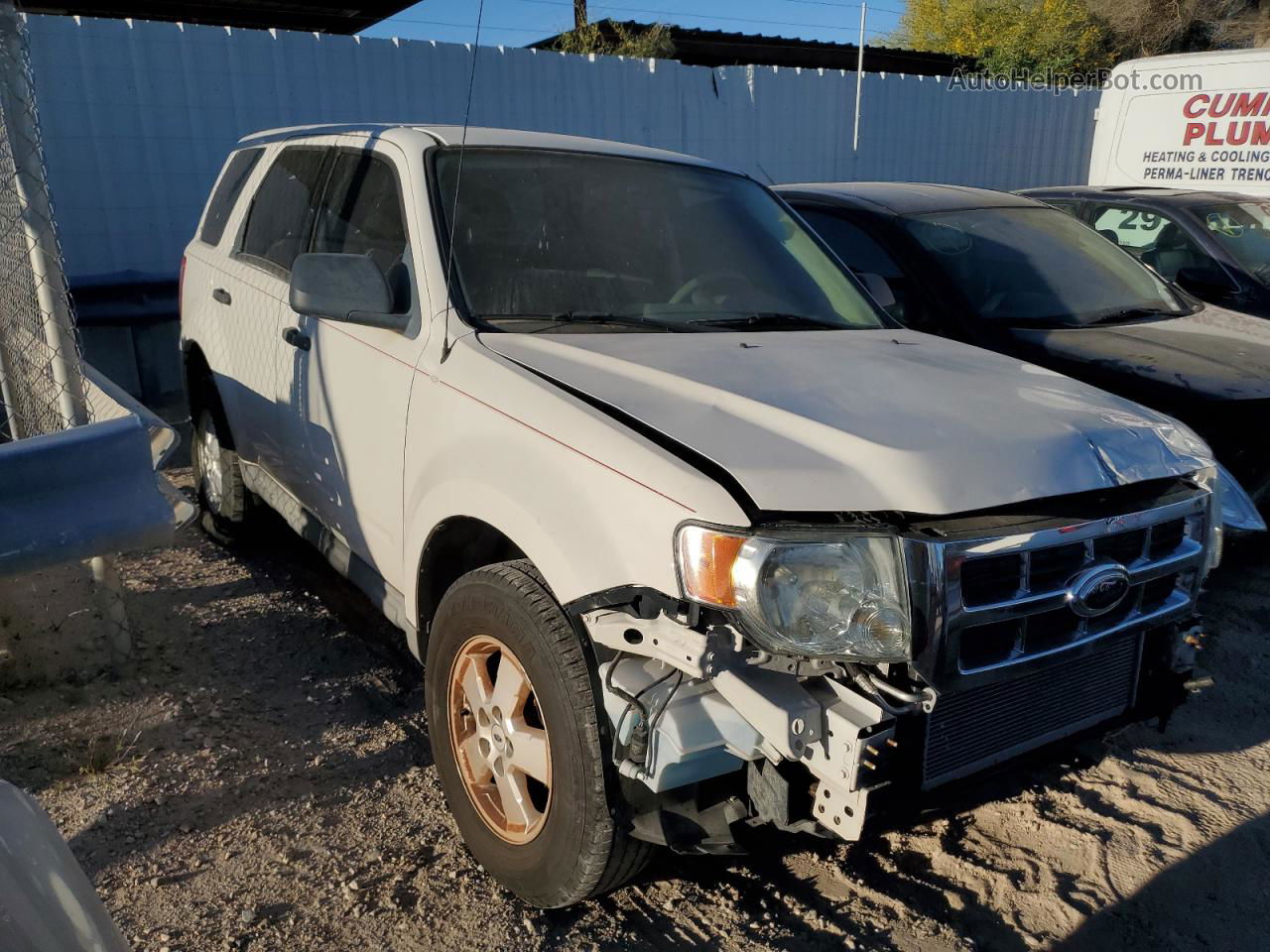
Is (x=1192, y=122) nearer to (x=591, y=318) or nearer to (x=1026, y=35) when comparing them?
(x=591, y=318)

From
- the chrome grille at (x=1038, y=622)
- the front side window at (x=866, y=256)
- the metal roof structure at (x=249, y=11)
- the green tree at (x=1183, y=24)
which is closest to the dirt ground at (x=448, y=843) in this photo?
the chrome grille at (x=1038, y=622)

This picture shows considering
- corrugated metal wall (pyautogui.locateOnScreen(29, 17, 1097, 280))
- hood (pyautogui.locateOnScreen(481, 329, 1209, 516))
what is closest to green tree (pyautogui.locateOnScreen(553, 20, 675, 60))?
corrugated metal wall (pyautogui.locateOnScreen(29, 17, 1097, 280))

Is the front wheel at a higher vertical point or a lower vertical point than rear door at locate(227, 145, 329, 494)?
lower

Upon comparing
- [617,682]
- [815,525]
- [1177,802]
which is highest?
[815,525]

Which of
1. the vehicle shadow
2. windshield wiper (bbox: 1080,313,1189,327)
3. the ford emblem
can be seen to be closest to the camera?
the ford emblem

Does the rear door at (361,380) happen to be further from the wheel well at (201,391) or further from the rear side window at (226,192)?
the rear side window at (226,192)

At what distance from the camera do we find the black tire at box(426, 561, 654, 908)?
234 centimetres

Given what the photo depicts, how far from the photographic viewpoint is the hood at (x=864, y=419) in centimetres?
224

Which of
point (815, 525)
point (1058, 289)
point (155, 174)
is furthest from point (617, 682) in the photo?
point (155, 174)

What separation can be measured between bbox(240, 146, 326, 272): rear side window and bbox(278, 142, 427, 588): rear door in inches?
6.5

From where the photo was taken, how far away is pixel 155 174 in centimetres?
831

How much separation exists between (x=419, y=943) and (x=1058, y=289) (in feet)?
14.6

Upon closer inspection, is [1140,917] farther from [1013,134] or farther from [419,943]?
[1013,134]

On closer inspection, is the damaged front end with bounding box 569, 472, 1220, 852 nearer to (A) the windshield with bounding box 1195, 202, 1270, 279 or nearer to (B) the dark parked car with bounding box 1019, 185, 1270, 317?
(B) the dark parked car with bounding box 1019, 185, 1270, 317
